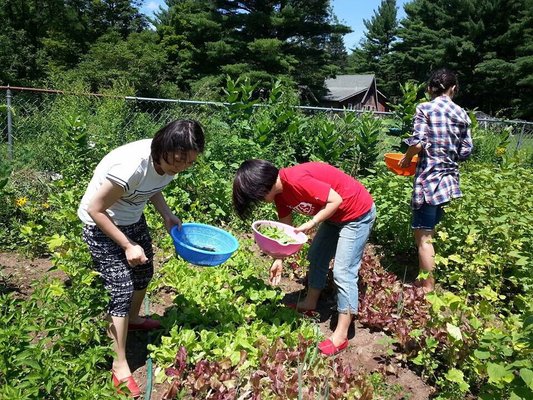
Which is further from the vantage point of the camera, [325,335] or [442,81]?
[442,81]

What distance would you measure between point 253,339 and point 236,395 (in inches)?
15.6

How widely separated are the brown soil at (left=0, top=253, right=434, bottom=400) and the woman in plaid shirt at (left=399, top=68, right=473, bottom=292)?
2.33ft

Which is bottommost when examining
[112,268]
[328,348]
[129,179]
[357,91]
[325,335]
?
[357,91]

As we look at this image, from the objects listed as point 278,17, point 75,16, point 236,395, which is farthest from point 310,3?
point 236,395

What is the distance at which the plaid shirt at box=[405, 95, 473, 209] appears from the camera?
3205mm

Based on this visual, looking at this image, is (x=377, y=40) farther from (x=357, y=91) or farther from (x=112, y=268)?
(x=112, y=268)

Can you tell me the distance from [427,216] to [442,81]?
0.97 metres

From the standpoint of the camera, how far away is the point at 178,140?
6.49 feet

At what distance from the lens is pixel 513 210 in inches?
132

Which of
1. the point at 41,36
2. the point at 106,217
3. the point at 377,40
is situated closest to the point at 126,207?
the point at 106,217

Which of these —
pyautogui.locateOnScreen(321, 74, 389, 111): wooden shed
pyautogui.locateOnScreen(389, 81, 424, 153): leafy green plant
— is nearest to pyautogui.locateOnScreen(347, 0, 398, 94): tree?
pyautogui.locateOnScreen(321, 74, 389, 111): wooden shed

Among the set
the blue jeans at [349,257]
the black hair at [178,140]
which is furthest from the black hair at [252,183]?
the blue jeans at [349,257]

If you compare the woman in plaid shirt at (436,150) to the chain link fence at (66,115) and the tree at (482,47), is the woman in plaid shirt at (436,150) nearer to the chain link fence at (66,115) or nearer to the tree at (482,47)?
the chain link fence at (66,115)

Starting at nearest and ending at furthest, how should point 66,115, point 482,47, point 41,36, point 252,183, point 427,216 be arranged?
point 252,183, point 427,216, point 66,115, point 41,36, point 482,47
